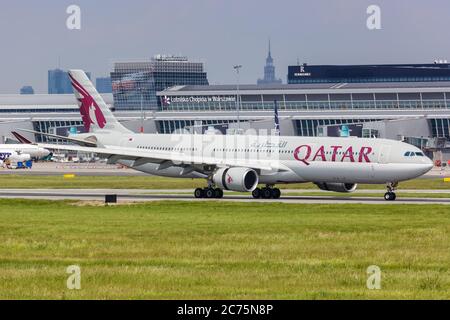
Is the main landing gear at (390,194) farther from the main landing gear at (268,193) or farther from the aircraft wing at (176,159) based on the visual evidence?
the main landing gear at (268,193)

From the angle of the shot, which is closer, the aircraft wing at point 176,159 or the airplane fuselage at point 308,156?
the airplane fuselage at point 308,156

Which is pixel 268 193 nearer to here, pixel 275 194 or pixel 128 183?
pixel 275 194

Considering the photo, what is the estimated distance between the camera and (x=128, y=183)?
9706 centimetres

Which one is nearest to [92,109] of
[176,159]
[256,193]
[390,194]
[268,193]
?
[176,159]

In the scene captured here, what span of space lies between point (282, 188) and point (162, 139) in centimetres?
1304

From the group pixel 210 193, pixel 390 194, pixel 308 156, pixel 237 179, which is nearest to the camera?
pixel 390 194

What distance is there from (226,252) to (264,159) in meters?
35.9

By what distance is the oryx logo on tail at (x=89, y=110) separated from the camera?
82.3 metres

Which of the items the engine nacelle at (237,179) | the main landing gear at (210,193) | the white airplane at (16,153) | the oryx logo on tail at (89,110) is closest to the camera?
the engine nacelle at (237,179)

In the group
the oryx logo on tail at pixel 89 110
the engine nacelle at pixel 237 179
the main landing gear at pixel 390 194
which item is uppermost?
the oryx logo on tail at pixel 89 110

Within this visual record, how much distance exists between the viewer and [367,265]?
33.6 m

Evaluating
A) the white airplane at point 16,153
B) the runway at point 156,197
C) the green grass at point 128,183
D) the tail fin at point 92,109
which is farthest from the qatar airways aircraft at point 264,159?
the white airplane at point 16,153
